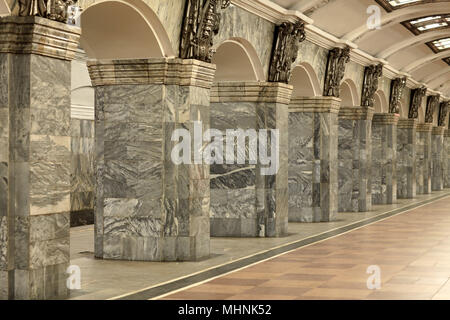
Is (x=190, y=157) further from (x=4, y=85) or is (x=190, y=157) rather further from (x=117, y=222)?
(x=4, y=85)

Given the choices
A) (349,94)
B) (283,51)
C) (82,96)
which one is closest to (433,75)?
(349,94)

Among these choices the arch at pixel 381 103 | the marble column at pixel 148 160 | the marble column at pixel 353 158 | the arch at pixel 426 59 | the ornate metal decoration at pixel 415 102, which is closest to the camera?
the marble column at pixel 148 160

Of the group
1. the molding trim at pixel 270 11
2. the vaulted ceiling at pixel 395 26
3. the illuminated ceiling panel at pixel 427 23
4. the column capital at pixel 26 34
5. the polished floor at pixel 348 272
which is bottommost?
the polished floor at pixel 348 272

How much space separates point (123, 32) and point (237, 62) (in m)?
3.74

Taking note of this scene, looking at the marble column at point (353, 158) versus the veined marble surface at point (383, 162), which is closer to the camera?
the marble column at point (353, 158)

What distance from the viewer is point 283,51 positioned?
14312 millimetres

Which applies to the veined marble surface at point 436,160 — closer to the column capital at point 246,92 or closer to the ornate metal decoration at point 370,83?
the ornate metal decoration at point 370,83

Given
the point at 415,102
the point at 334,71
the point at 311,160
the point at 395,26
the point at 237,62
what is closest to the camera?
the point at 237,62

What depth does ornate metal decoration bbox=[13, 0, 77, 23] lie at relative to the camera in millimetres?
7312

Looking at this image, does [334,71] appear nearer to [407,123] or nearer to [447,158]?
[407,123]

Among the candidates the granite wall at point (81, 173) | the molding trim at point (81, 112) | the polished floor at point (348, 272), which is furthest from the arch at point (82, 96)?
the polished floor at point (348, 272)

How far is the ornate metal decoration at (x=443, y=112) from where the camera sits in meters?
33.1

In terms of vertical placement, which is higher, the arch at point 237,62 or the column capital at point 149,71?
the arch at point 237,62

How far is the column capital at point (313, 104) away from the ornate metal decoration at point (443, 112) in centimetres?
1728
